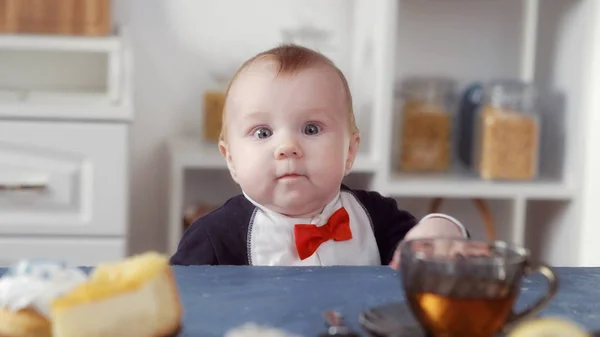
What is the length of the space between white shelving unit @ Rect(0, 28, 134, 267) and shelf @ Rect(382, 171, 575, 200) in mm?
640

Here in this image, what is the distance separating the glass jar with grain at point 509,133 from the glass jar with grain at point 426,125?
0.10 metres

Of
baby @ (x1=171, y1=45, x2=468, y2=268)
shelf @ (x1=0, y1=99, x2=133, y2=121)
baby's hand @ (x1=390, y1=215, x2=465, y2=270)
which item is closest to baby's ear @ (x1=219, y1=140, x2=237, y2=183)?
baby @ (x1=171, y1=45, x2=468, y2=268)

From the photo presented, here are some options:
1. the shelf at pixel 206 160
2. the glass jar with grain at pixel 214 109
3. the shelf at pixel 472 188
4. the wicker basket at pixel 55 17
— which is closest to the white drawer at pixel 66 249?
the shelf at pixel 206 160

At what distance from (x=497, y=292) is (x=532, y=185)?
167cm

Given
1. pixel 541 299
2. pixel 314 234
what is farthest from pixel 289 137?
pixel 541 299

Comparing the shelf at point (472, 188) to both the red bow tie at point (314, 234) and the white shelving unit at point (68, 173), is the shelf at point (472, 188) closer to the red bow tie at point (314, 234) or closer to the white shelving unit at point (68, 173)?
the white shelving unit at point (68, 173)

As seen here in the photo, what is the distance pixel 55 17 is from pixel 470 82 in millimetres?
1137

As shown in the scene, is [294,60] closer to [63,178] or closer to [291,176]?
[291,176]

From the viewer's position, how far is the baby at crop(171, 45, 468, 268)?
42.4 inches

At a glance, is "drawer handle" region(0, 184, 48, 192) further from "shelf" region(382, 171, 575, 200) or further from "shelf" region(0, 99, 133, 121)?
"shelf" region(382, 171, 575, 200)

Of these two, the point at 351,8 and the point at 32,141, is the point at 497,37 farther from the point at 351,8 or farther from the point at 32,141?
the point at 32,141

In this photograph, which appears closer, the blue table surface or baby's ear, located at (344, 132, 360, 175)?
the blue table surface

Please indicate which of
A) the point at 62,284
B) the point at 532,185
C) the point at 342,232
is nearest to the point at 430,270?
the point at 62,284

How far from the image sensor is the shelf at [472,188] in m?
2.23
